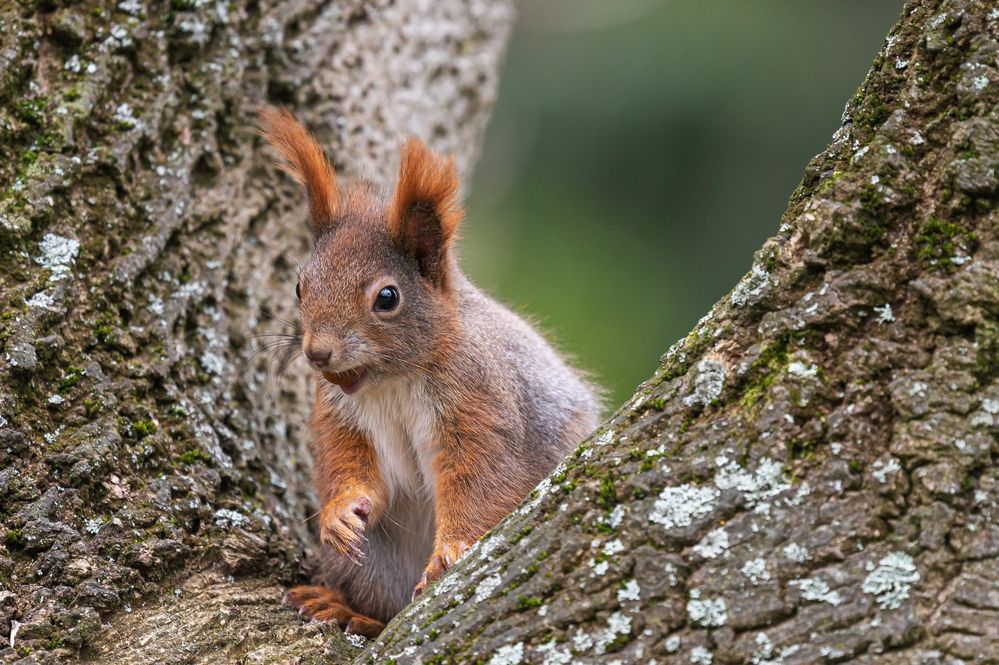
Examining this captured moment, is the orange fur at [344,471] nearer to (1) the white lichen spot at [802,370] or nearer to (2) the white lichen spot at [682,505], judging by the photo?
(2) the white lichen spot at [682,505]

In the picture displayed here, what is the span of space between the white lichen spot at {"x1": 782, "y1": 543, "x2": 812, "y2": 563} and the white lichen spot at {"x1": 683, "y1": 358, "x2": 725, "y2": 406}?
0.28 m

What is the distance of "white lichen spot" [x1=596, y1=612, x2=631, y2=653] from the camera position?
180cm

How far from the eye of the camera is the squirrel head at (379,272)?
281 centimetres

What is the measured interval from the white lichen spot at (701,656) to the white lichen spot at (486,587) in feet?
1.14

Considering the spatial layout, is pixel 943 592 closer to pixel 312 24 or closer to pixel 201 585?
pixel 201 585

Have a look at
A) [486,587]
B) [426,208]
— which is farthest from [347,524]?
[486,587]

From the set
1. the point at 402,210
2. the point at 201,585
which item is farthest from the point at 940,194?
the point at 201,585

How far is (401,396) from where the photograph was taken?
9.81 feet

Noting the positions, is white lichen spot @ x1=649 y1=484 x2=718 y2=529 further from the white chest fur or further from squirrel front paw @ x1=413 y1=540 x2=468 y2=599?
the white chest fur

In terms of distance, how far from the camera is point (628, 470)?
75.4 inches

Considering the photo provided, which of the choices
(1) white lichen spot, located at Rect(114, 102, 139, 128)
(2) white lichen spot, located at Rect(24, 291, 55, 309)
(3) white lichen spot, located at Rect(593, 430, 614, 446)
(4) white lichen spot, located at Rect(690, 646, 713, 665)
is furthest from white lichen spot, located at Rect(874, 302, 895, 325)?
(1) white lichen spot, located at Rect(114, 102, 139, 128)

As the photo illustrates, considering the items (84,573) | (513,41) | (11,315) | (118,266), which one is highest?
(513,41)

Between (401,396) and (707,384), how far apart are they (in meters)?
1.23

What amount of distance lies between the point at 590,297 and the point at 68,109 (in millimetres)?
4761
